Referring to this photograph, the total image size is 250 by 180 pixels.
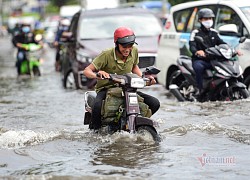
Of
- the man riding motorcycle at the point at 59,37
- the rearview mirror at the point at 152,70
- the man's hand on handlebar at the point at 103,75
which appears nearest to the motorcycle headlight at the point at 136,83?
the man's hand on handlebar at the point at 103,75

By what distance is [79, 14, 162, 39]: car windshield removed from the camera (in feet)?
52.9

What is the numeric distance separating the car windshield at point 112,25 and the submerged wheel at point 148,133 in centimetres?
793

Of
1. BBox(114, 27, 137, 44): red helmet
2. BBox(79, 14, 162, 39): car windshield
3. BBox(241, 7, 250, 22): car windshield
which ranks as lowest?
BBox(79, 14, 162, 39): car windshield

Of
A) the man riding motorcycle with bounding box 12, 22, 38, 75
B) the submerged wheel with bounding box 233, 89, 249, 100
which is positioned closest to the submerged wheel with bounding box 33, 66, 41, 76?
the man riding motorcycle with bounding box 12, 22, 38, 75

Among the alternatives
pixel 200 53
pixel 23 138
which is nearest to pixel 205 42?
pixel 200 53

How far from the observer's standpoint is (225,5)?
12.9 metres

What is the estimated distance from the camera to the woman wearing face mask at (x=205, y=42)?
12008 mm

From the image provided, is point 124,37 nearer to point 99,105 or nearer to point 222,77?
point 99,105

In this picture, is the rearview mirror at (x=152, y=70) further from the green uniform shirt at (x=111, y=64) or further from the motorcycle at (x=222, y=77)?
the motorcycle at (x=222, y=77)

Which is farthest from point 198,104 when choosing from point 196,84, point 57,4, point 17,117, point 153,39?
point 57,4

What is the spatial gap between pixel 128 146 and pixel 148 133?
0.28 meters

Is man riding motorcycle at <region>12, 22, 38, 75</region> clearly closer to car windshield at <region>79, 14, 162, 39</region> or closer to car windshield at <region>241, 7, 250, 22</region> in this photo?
car windshield at <region>79, 14, 162, 39</region>

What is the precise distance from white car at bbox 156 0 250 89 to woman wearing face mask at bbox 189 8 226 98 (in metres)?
0.52

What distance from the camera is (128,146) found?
816 cm
